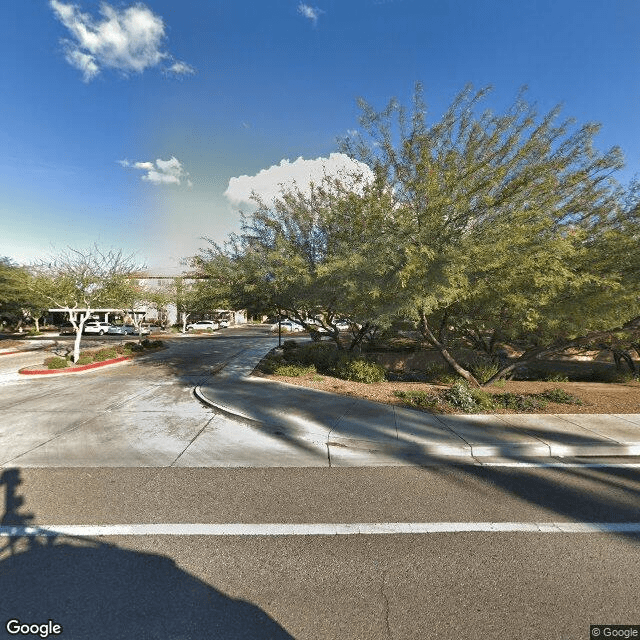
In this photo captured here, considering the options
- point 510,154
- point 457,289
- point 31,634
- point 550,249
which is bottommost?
point 31,634

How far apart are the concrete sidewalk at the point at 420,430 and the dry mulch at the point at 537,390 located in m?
0.43

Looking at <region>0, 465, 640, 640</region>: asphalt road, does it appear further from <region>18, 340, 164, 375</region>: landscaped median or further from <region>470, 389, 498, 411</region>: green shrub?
<region>18, 340, 164, 375</region>: landscaped median

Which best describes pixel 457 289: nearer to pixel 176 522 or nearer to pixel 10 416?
pixel 176 522

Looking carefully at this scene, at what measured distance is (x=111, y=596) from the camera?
268cm

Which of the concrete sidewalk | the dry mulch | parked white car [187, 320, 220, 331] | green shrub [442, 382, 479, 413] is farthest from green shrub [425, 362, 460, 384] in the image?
parked white car [187, 320, 220, 331]

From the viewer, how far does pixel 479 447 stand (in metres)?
5.57

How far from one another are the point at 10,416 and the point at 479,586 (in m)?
9.56

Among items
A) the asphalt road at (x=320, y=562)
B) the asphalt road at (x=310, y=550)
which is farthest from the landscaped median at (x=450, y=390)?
the asphalt road at (x=320, y=562)

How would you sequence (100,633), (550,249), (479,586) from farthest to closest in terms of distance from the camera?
(550,249) → (479,586) → (100,633)

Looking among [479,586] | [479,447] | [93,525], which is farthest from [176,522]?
[479,447]

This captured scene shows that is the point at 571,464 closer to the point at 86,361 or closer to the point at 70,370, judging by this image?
the point at 70,370

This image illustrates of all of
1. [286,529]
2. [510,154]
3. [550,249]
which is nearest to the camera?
[286,529]

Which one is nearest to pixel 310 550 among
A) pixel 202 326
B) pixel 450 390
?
pixel 450 390

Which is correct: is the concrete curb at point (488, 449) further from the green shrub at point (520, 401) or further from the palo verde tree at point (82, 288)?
the palo verde tree at point (82, 288)
